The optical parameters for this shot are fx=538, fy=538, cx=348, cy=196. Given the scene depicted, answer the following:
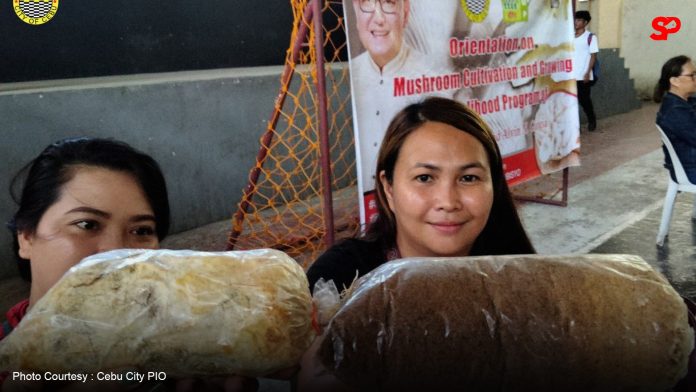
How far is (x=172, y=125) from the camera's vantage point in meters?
4.45

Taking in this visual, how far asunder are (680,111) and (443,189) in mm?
3599

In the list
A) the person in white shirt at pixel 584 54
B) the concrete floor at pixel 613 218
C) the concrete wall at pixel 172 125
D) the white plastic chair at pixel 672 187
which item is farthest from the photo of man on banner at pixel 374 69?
the person in white shirt at pixel 584 54

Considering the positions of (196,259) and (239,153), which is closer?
(196,259)

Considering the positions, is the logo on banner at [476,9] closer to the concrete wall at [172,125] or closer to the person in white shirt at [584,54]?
the concrete wall at [172,125]

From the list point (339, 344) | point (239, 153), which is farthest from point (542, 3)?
point (339, 344)

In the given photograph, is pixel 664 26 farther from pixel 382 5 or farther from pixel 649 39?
pixel 382 5

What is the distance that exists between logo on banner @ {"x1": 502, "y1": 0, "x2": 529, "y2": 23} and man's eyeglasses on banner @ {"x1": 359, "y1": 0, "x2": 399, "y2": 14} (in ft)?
4.34

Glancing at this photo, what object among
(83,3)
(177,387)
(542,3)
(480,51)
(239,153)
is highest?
(83,3)

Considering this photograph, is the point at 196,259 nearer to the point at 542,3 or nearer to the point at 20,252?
the point at 20,252

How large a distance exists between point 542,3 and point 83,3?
14.4 feet

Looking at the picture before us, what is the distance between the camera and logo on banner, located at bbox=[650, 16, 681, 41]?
43.4 feet

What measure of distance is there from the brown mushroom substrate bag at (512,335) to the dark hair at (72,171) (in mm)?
660

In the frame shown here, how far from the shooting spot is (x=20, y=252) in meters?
1.19
